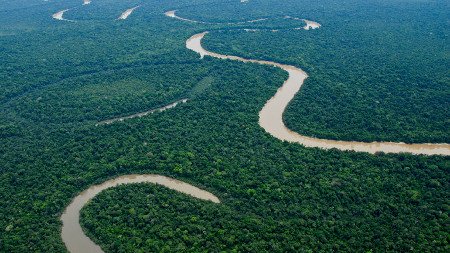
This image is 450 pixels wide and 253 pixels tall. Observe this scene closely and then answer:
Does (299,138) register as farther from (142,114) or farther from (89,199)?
(89,199)

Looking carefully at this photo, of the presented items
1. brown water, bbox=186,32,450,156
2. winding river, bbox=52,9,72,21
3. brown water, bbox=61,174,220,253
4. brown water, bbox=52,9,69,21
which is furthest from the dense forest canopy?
brown water, bbox=52,9,69,21

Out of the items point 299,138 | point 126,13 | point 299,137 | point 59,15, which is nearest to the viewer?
point 299,138

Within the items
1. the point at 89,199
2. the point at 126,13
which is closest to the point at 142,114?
the point at 89,199

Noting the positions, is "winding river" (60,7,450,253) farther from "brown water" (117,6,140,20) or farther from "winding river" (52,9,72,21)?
"winding river" (52,9,72,21)

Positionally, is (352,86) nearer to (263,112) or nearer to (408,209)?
(263,112)

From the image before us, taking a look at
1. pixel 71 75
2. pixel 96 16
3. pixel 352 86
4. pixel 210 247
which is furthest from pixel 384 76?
pixel 96 16

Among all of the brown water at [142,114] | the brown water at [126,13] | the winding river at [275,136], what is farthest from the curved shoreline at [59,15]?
the winding river at [275,136]

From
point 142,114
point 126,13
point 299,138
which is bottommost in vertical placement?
point 299,138
